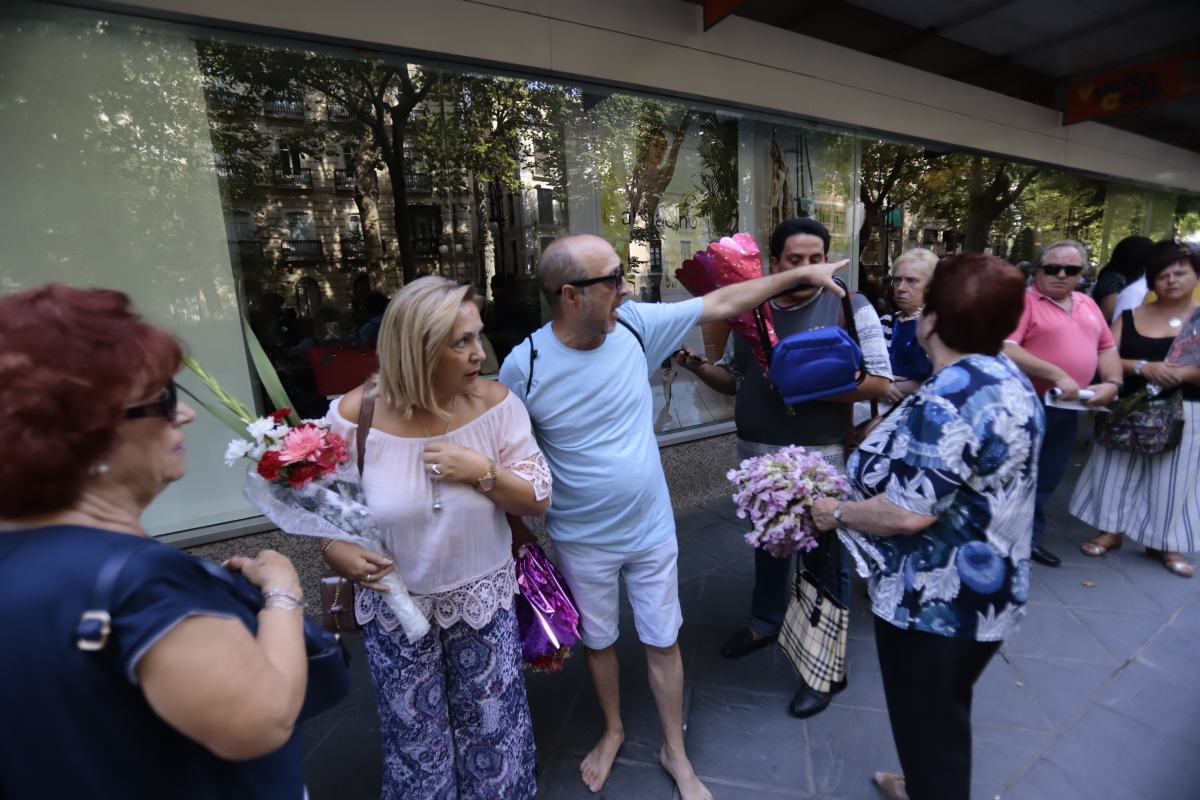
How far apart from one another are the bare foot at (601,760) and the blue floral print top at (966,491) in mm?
1284

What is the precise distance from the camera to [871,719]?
2.55 meters

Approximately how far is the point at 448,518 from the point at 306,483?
0.40 metres

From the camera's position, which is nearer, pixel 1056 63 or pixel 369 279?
pixel 369 279

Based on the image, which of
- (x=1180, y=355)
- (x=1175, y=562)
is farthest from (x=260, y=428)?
(x=1175, y=562)

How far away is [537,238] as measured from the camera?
5.67 meters

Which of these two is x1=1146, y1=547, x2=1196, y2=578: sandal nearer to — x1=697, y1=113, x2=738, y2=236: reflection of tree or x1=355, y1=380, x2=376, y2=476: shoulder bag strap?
x1=697, y1=113, x2=738, y2=236: reflection of tree

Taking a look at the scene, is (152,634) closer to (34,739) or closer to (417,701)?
(34,739)

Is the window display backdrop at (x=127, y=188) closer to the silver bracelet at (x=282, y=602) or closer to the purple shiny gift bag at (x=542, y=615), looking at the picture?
the purple shiny gift bag at (x=542, y=615)

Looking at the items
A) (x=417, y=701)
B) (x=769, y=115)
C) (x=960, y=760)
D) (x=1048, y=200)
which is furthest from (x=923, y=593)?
(x=1048, y=200)

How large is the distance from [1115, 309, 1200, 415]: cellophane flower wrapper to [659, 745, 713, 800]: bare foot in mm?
3625

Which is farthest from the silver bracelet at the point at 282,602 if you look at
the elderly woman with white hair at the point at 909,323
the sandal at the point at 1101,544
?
the sandal at the point at 1101,544

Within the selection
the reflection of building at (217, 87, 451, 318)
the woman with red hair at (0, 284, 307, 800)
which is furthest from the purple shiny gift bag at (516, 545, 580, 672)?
the reflection of building at (217, 87, 451, 318)

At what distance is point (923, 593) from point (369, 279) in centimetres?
527

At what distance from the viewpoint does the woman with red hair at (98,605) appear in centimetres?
81
